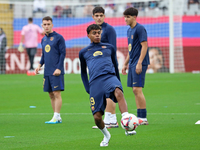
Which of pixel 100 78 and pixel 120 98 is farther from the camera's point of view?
pixel 100 78

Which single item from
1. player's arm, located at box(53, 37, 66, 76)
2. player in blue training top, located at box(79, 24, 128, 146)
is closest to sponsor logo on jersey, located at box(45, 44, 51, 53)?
player's arm, located at box(53, 37, 66, 76)

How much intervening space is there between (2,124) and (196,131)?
3.64 meters

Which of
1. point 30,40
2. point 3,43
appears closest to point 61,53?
point 30,40

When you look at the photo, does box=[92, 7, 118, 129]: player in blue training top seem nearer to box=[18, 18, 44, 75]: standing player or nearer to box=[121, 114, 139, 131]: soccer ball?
box=[121, 114, 139, 131]: soccer ball

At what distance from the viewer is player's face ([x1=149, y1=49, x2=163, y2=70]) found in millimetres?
20281

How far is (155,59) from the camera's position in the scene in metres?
20.3

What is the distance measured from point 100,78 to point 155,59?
1489 cm

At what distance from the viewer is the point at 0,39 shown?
21.8 meters

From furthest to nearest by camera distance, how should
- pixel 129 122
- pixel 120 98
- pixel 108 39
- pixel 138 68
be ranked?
1. pixel 108 39
2. pixel 138 68
3. pixel 120 98
4. pixel 129 122

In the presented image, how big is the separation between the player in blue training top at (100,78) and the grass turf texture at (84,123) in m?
0.50

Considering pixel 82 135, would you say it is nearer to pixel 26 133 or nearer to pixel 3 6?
pixel 26 133

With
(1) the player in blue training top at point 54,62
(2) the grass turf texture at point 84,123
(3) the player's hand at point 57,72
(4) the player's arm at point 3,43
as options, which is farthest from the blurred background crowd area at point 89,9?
(3) the player's hand at point 57,72

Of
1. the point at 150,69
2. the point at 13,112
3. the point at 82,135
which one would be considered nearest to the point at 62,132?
the point at 82,135

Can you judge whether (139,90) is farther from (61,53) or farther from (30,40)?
(30,40)
